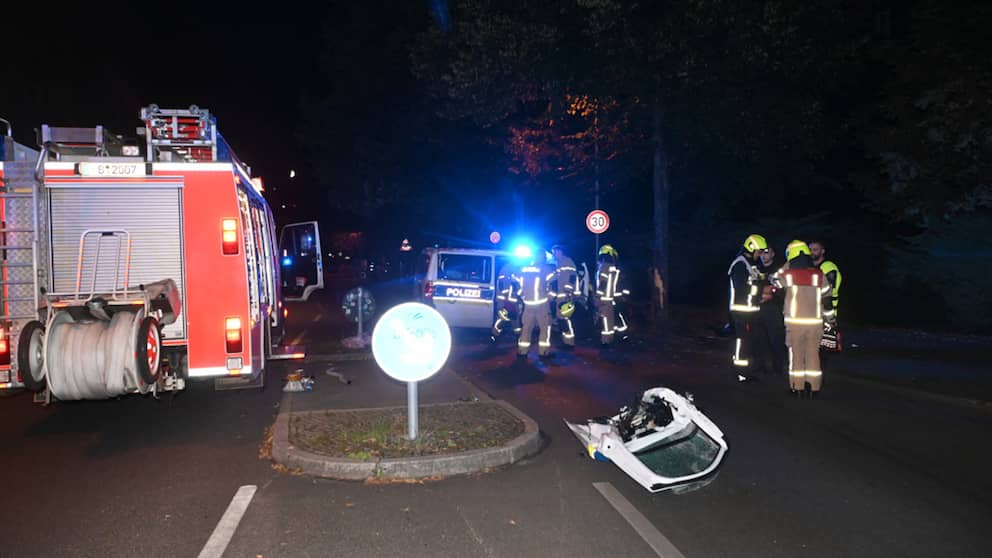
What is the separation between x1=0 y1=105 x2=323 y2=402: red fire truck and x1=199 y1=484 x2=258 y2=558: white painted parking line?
1.84m

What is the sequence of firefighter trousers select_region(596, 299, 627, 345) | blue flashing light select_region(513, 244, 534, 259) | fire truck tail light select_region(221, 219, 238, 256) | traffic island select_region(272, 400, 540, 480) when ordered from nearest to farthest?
traffic island select_region(272, 400, 540, 480)
fire truck tail light select_region(221, 219, 238, 256)
firefighter trousers select_region(596, 299, 627, 345)
blue flashing light select_region(513, 244, 534, 259)

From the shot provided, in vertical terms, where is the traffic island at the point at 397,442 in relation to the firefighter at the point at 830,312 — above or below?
below

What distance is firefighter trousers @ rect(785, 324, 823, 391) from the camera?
891cm

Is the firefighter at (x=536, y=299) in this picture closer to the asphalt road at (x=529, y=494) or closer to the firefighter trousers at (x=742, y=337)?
the firefighter trousers at (x=742, y=337)

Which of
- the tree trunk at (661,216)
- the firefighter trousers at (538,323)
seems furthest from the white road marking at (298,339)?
the tree trunk at (661,216)

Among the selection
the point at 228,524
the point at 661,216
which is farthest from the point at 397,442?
the point at 661,216

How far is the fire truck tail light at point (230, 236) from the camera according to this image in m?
7.50

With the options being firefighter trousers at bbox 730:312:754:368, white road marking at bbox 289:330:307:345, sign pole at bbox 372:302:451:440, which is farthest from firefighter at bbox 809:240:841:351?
white road marking at bbox 289:330:307:345

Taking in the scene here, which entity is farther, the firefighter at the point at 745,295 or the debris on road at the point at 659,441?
the firefighter at the point at 745,295

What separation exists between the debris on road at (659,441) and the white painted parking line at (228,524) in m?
2.72

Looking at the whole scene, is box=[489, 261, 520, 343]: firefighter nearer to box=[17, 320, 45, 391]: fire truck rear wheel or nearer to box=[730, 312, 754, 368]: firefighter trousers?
box=[730, 312, 754, 368]: firefighter trousers

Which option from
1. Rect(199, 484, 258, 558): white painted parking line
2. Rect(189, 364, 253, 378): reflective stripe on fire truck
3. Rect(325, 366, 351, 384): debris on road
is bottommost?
Rect(199, 484, 258, 558): white painted parking line

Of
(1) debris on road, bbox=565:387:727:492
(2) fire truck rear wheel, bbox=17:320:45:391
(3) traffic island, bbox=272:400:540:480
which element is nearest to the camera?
(1) debris on road, bbox=565:387:727:492

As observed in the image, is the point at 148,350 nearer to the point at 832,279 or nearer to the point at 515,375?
the point at 515,375
